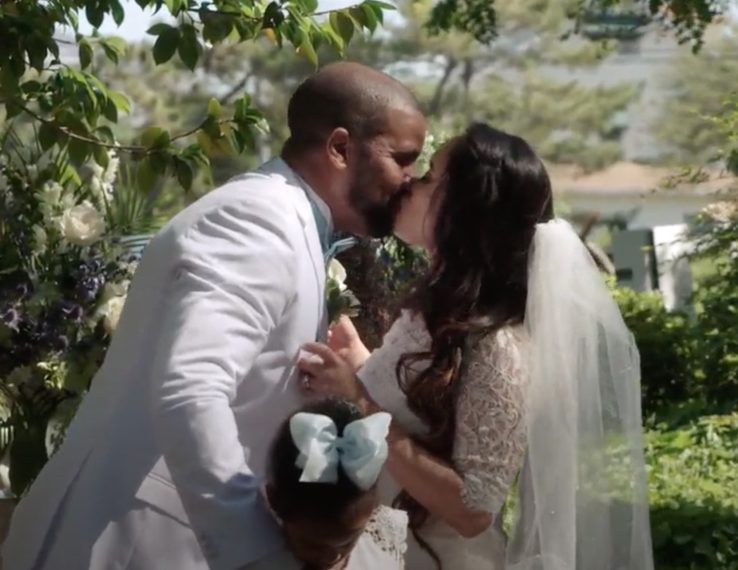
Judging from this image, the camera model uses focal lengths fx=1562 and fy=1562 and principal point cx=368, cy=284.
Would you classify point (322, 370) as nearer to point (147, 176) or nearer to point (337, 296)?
point (337, 296)

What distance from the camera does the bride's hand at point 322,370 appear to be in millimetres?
2783

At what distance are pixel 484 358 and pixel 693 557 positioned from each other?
3.48m

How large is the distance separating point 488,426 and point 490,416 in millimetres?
21

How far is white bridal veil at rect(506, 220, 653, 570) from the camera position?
322 cm

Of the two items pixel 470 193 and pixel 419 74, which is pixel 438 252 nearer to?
pixel 470 193

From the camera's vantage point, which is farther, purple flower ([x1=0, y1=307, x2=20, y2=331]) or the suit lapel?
Answer: purple flower ([x1=0, y1=307, x2=20, y2=331])

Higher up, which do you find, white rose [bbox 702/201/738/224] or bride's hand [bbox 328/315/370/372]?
bride's hand [bbox 328/315/370/372]

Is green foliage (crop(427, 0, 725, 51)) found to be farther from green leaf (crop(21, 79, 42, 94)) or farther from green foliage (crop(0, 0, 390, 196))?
green leaf (crop(21, 79, 42, 94))

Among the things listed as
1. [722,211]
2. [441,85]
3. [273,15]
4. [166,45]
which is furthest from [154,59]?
[441,85]

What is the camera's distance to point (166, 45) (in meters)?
4.06

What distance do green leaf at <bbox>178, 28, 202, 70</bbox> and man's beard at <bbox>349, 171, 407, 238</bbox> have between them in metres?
1.24

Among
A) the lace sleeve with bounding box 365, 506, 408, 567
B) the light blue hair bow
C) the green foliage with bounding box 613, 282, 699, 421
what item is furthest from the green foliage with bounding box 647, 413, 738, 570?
the light blue hair bow

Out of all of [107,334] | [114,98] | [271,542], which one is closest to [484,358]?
[271,542]

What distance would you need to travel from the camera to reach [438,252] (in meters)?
3.24
